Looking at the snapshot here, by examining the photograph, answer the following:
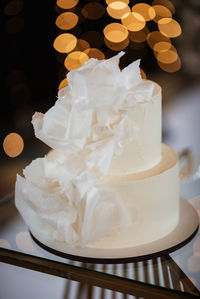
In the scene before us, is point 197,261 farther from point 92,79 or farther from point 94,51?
point 94,51

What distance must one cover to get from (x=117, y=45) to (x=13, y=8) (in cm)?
71

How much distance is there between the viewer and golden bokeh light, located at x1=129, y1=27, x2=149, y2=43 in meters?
3.16

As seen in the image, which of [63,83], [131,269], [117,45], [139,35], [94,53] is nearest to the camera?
[131,269]

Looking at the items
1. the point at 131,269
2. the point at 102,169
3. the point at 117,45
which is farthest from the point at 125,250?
the point at 117,45

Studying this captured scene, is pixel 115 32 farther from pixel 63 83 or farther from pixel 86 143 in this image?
pixel 86 143

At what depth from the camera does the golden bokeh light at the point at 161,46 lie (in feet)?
10.3

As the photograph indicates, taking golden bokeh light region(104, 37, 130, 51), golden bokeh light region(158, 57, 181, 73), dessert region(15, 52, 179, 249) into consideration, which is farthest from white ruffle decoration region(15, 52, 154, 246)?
golden bokeh light region(158, 57, 181, 73)

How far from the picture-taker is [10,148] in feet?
8.01

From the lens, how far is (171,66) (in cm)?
319

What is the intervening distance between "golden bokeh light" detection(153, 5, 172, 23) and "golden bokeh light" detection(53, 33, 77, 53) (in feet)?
2.02

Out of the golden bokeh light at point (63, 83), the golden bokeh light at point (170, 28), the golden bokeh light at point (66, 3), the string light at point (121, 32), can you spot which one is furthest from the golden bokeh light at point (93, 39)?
the golden bokeh light at point (170, 28)

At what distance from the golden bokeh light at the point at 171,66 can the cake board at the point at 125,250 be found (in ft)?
7.23

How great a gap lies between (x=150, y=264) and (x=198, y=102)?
6.34ft

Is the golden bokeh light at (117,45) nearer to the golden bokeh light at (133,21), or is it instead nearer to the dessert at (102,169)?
the golden bokeh light at (133,21)
